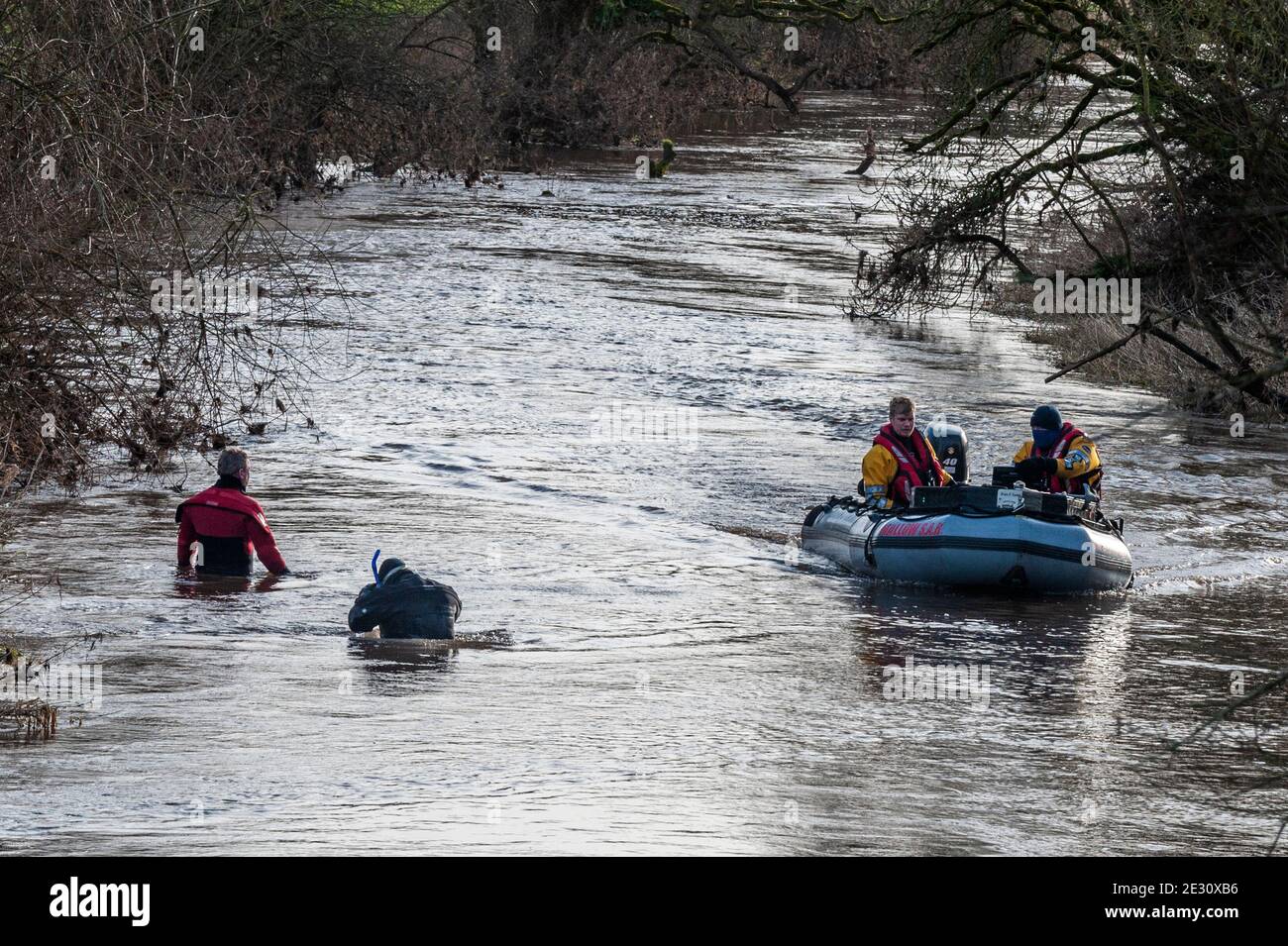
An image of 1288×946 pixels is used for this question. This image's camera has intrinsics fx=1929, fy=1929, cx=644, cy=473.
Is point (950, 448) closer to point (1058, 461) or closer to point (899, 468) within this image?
point (899, 468)

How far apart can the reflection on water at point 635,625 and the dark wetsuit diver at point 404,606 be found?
0.13 meters

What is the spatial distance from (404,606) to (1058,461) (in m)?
5.90

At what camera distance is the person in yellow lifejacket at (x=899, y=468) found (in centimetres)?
1523

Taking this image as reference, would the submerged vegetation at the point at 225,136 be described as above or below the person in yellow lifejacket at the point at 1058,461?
above

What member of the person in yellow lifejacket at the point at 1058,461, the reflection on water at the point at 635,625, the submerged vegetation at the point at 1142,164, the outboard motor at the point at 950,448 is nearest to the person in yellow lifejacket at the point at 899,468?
the outboard motor at the point at 950,448

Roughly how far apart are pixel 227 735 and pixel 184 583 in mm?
4191

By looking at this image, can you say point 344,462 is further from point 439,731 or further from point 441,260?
point 441,260

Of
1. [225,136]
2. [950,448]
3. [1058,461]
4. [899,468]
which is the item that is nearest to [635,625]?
[899,468]

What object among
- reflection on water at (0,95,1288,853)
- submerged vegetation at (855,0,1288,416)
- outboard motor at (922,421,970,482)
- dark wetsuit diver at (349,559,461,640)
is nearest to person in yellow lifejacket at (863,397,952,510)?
outboard motor at (922,421,970,482)

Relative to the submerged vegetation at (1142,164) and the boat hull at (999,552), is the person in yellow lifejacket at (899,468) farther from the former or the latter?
the submerged vegetation at (1142,164)

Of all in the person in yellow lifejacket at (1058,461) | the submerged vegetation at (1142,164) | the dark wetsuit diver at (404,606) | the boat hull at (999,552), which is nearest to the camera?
the dark wetsuit diver at (404,606)

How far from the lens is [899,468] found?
1530cm

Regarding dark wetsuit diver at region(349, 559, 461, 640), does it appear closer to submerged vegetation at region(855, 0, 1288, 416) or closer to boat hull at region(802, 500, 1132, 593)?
boat hull at region(802, 500, 1132, 593)
